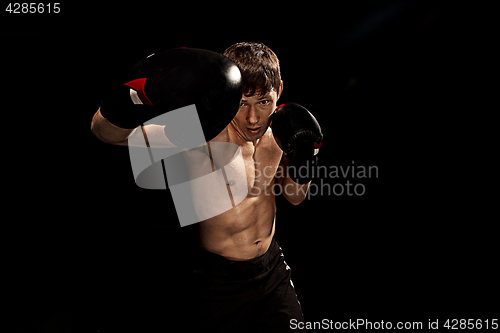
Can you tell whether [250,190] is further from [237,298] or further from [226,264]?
[237,298]

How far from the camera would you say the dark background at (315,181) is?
3.79 feet

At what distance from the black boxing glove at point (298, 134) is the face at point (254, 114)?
45 mm

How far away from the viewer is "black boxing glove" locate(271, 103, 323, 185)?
102 cm

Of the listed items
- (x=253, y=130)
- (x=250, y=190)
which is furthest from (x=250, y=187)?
(x=253, y=130)

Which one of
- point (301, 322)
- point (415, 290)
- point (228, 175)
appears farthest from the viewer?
point (415, 290)

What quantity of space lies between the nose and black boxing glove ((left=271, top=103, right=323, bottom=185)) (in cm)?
9

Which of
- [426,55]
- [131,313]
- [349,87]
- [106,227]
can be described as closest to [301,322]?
[131,313]

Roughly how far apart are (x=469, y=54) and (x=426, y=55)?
23 centimetres

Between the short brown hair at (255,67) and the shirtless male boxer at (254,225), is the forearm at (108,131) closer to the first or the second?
the shirtless male boxer at (254,225)

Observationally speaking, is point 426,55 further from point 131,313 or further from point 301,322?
point 131,313

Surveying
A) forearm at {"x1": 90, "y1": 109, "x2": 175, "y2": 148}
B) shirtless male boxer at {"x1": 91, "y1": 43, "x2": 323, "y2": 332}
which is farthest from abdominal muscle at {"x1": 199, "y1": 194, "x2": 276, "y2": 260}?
forearm at {"x1": 90, "y1": 109, "x2": 175, "y2": 148}

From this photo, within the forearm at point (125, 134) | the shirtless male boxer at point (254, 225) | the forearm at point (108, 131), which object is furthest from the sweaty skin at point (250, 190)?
the forearm at point (108, 131)

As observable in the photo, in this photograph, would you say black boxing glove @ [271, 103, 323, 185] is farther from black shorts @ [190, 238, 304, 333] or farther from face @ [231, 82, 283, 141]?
black shorts @ [190, 238, 304, 333]

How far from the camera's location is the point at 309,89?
155 centimetres
